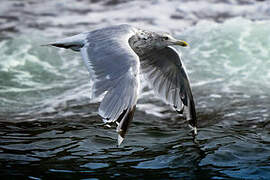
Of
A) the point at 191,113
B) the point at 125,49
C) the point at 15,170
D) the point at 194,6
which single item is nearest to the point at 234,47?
the point at 194,6

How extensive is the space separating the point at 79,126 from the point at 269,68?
13.4 ft

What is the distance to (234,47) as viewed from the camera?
8.84 metres

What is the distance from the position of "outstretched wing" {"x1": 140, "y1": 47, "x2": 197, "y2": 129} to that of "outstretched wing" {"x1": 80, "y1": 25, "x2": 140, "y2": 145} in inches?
27.8

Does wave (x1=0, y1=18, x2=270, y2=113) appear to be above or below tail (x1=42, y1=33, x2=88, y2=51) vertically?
below

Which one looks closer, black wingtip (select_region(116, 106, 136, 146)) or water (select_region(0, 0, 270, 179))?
black wingtip (select_region(116, 106, 136, 146))

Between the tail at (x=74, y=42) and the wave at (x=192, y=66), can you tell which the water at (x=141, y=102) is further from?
the tail at (x=74, y=42)

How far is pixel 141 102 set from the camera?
6.37m

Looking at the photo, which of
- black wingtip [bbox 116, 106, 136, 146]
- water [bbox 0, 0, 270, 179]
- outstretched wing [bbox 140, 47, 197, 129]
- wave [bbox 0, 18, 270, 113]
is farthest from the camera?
wave [bbox 0, 18, 270, 113]

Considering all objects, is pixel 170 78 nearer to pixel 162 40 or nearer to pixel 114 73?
pixel 162 40

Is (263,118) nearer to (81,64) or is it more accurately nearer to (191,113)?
(191,113)

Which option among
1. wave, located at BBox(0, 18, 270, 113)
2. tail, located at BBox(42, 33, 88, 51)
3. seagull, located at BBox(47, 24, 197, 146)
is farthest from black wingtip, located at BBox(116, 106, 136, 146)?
wave, located at BBox(0, 18, 270, 113)

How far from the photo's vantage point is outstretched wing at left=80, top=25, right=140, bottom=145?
3.40 metres

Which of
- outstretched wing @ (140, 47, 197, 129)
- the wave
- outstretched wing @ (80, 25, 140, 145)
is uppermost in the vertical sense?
outstretched wing @ (80, 25, 140, 145)

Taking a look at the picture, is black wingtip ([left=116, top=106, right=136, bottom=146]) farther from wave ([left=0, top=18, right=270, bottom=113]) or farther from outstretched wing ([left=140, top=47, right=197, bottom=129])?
wave ([left=0, top=18, right=270, bottom=113])
